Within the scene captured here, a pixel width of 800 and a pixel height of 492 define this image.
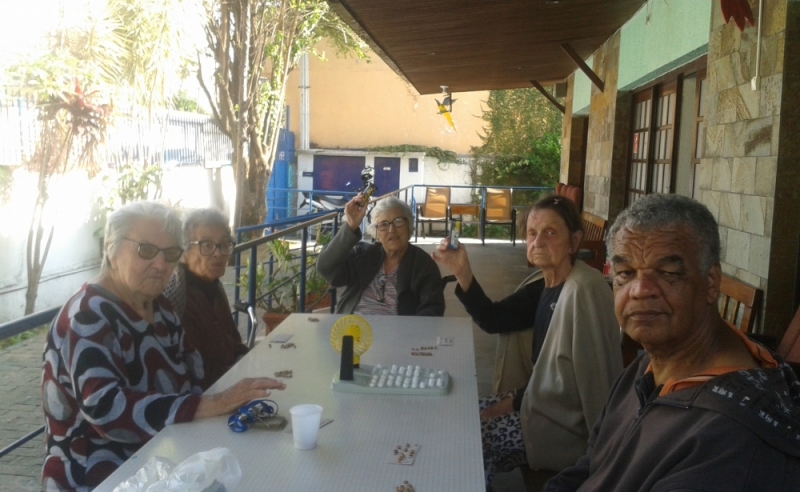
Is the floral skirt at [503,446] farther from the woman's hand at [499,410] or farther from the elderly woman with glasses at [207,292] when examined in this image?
the elderly woman with glasses at [207,292]

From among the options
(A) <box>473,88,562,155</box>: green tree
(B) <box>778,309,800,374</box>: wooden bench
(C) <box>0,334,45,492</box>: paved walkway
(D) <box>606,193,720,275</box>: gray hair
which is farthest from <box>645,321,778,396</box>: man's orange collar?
(A) <box>473,88,562,155</box>: green tree

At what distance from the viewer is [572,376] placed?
2150 mm

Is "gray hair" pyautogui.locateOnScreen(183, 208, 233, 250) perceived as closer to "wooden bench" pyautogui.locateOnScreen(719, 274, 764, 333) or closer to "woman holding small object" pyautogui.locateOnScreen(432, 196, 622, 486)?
"woman holding small object" pyautogui.locateOnScreen(432, 196, 622, 486)

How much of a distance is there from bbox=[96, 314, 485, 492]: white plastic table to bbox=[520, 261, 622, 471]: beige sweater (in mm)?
239

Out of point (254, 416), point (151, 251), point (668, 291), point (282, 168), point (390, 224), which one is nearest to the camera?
point (668, 291)

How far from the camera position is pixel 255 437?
166cm

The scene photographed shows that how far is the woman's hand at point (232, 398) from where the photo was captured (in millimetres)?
1766

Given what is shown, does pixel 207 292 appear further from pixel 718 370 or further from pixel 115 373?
pixel 718 370

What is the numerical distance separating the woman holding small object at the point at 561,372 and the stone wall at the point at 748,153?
0.94m

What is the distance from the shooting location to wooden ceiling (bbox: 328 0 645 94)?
4879 mm

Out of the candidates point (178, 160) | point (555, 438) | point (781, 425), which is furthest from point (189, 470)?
point (178, 160)

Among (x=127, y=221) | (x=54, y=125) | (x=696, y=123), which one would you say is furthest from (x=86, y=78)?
(x=127, y=221)

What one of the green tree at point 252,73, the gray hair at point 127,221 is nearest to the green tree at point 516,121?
the green tree at point 252,73

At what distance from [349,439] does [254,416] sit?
0.81ft
